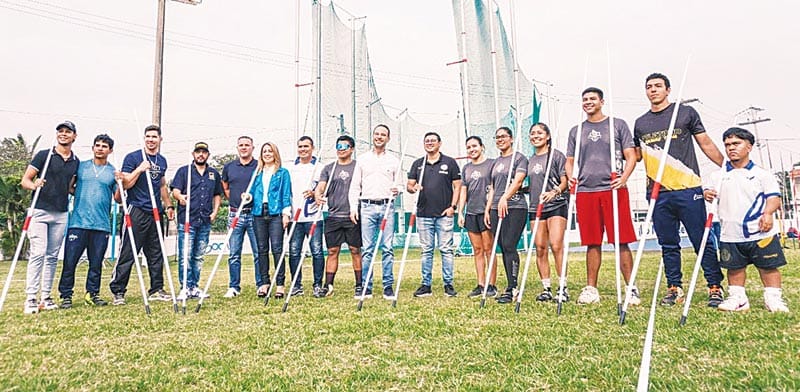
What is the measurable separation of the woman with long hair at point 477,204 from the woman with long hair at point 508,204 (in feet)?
0.40

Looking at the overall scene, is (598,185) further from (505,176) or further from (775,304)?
(775,304)

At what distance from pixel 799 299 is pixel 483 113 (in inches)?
402

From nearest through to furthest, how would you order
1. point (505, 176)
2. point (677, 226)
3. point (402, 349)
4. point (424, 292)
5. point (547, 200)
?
1. point (402, 349)
2. point (677, 226)
3. point (547, 200)
4. point (505, 176)
5. point (424, 292)

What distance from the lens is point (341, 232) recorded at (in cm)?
551

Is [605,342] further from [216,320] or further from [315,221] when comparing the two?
[315,221]

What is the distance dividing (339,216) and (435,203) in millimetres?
980

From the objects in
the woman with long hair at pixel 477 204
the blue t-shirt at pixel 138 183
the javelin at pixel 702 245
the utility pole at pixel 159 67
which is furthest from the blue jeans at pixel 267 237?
the utility pole at pixel 159 67

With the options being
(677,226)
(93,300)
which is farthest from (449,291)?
(93,300)

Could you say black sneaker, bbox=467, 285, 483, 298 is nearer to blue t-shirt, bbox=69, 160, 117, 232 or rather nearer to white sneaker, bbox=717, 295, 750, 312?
white sneaker, bbox=717, 295, 750, 312

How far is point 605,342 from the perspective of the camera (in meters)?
2.86

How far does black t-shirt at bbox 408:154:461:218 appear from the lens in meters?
5.48

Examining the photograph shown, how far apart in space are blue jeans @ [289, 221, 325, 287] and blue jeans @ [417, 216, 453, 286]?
1128mm

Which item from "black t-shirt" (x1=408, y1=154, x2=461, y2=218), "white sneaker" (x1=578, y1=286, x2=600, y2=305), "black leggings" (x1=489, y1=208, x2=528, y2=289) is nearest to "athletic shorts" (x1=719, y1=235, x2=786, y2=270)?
"white sneaker" (x1=578, y1=286, x2=600, y2=305)

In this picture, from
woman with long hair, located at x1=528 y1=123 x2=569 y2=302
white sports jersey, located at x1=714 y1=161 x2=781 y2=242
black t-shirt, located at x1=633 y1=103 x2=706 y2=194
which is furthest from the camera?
woman with long hair, located at x1=528 y1=123 x2=569 y2=302
